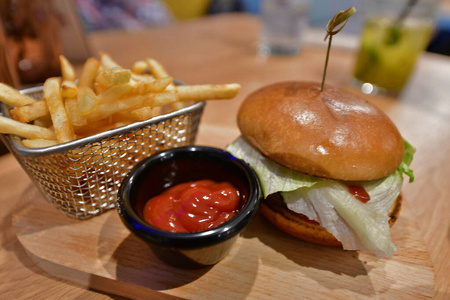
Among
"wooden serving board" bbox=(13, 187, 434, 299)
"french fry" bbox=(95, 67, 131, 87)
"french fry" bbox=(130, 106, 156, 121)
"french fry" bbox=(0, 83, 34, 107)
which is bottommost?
"wooden serving board" bbox=(13, 187, 434, 299)

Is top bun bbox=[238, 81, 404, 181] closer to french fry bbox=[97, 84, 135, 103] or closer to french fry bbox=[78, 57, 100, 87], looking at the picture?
french fry bbox=[97, 84, 135, 103]

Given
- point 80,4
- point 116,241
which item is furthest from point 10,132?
point 80,4

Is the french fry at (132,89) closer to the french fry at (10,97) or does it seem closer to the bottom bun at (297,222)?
the french fry at (10,97)

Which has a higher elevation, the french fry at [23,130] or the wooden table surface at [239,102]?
the french fry at [23,130]

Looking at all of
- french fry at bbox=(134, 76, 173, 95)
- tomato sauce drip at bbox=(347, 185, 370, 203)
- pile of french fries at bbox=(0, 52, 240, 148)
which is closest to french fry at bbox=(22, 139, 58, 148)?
pile of french fries at bbox=(0, 52, 240, 148)

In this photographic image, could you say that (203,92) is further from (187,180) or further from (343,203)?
(343,203)

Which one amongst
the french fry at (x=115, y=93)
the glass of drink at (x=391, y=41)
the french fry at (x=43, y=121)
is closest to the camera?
the french fry at (x=115, y=93)

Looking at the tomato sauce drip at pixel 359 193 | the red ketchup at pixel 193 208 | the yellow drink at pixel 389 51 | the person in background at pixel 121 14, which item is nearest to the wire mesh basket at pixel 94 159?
the red ketchup at pixel 193 208
